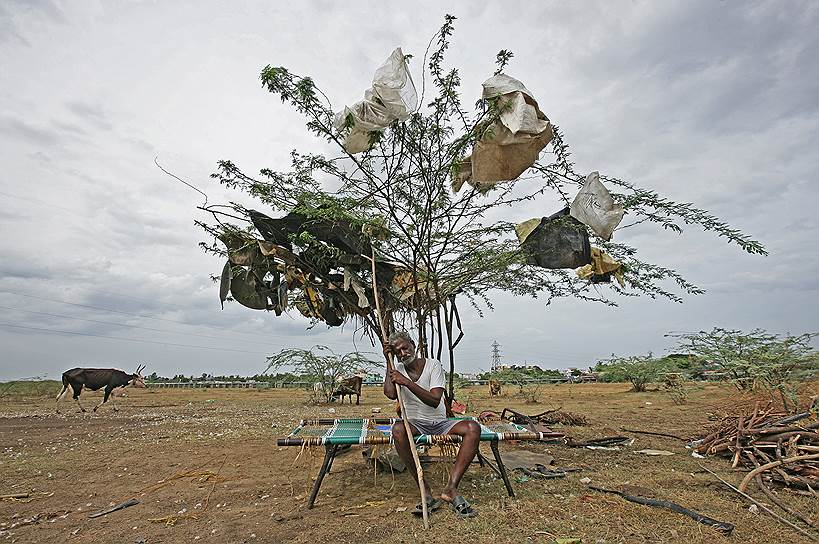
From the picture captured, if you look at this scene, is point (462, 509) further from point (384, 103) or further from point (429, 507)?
point (384, 103)

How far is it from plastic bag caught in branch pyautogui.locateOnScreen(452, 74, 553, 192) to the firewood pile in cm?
316

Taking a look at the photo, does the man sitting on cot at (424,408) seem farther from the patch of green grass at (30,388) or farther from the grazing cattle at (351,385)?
the patch of green grass at (30,388)

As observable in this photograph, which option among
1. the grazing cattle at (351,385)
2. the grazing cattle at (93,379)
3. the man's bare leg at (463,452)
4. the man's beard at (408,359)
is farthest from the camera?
the grazing cattle at (351,385)

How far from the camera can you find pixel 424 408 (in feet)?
14.3

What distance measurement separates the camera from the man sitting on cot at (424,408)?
3889 mm

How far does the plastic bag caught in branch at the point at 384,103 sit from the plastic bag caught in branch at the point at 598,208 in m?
1.70

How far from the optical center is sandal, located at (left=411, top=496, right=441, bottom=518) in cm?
356

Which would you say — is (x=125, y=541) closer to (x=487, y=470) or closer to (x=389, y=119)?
(x=487, y=470)

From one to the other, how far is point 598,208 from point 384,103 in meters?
2.05

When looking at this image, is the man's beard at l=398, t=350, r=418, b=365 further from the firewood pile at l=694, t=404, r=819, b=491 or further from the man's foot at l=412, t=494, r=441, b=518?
the firewood pile at l=694, t=404, r=819, b=491

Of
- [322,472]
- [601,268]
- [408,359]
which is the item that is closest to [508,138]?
[408,359]

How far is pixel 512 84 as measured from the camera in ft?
13.1

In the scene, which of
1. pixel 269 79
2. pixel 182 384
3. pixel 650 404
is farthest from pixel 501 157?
pixel 182 384

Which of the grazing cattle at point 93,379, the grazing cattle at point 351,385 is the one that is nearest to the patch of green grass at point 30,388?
the grazing cattle at point 93,379
